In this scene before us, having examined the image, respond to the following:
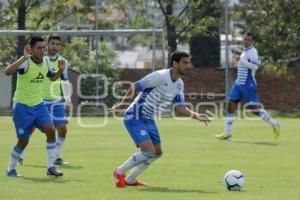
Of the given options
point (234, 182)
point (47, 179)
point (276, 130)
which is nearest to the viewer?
point (234, 182)

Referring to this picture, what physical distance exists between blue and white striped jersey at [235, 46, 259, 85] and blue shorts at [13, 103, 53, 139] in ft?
27.8

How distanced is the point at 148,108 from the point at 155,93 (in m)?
0.23

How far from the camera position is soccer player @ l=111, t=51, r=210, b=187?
41.8 ft

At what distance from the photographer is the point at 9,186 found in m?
12.6

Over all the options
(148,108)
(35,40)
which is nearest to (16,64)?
(35,40)

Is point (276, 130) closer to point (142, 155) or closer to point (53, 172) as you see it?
point (53, 172)

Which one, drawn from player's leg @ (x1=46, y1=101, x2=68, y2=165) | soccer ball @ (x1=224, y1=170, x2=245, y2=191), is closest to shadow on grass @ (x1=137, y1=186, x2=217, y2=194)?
soccer ball @ (x1=224, y1=170, x2=245, y2=191)

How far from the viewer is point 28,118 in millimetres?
13953

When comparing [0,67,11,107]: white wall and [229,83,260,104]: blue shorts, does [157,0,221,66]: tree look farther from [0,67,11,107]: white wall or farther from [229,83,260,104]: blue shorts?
[229,83,260,104]: blue shorts

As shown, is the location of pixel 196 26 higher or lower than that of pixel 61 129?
higher

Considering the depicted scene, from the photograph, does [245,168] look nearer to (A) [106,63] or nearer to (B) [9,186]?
(B) [9,186]

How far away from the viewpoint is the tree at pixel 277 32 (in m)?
33.0

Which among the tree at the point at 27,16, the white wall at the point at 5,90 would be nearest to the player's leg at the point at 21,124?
the white wall at the point at 5,90

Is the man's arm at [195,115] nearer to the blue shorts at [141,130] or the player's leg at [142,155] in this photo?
the blue shorts at [141,130]
